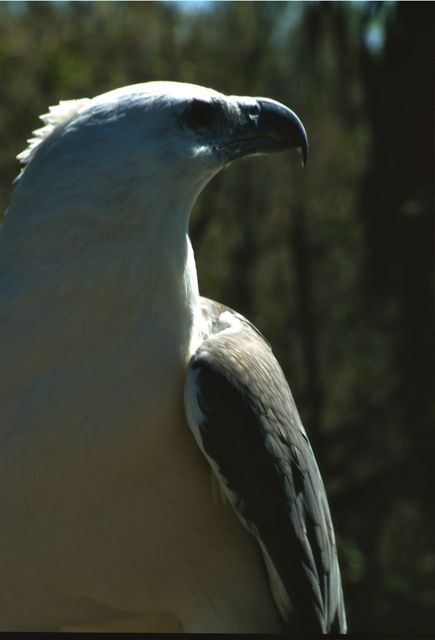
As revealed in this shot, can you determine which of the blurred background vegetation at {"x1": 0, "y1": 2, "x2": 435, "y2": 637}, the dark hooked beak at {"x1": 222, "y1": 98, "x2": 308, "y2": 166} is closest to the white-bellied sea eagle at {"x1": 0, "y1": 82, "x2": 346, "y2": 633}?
the dark hooked beak at {"x1": 222, "y1": 98, "x2": 308, "y2": 166}

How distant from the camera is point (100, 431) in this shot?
250cm

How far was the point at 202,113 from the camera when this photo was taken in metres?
2.64

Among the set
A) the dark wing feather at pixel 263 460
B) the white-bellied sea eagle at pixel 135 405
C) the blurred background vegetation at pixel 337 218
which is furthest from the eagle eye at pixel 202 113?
the blurred background vegetation at pixel 337 218

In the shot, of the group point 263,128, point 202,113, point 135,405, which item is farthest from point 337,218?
point 135,405

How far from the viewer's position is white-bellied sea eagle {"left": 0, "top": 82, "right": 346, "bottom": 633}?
2.48m

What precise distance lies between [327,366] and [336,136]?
75.5 inches

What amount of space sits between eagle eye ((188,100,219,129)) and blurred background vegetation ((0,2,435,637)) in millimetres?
4174

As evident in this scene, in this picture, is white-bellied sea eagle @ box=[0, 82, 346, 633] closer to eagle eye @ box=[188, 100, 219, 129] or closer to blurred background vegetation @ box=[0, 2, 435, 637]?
eagle eye @ box=[188, 100, 219, 129]

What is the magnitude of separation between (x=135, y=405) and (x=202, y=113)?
0.70 m

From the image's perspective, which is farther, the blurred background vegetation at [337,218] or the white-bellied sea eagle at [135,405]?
the blurred background vegetation at [337,218]

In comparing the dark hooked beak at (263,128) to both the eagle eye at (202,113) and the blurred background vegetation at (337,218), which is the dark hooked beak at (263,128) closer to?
the eagle eye at (202,113)

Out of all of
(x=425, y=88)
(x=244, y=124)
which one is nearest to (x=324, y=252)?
(x=425, y=88)

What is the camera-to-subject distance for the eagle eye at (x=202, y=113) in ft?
8.53

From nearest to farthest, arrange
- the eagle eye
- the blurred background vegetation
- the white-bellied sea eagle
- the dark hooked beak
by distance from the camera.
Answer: the white-bellied sea eagle → the eagle eye → the dark hooked beak → the blurred background vegetation
